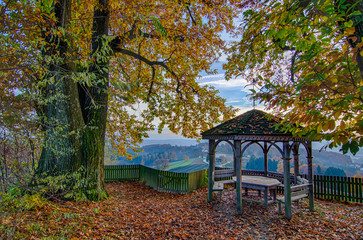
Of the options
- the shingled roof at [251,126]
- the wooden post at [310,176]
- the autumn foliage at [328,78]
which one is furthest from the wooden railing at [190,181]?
the autumn foliage at [328,78]

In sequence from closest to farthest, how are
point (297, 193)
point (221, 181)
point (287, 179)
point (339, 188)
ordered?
1. point (287, 179)
2. point (297, 193)
3. point (221, 181)
4. point (339, 188)

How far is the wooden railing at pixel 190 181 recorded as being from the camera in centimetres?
995

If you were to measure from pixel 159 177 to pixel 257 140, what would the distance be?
6.88 meters

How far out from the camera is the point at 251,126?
8.06m

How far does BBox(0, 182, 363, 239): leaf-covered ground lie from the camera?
480cm

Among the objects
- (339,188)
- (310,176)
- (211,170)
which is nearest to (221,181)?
(211,170)

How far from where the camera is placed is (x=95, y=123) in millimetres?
8320

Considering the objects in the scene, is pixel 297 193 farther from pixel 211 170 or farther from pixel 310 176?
pixel 211 170

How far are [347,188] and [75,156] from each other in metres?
12.4

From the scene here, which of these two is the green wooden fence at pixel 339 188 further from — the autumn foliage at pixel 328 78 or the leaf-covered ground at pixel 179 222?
the autumn foliage at pixel 328 78

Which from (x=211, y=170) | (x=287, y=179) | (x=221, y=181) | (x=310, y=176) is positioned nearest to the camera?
(x=287, y=179)

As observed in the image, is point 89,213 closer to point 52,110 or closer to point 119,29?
point 52,110

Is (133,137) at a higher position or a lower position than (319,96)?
lower

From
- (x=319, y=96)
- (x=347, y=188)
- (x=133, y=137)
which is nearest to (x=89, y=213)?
(x=133, y=137)
